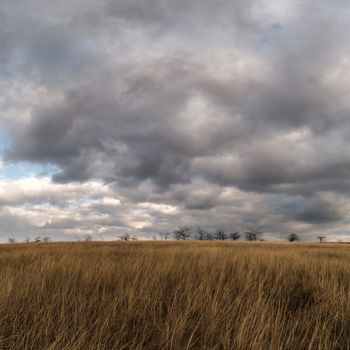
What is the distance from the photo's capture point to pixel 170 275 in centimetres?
561

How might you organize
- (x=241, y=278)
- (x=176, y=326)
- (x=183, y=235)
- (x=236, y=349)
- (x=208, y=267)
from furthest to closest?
(x=183, y=235) → (x=208, y=267) → (x=241, y=278) → (x=176, y=326) → (x=236, y=349)

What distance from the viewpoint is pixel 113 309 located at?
11.3 feet

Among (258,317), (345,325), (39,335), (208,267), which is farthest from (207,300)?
(208,267)

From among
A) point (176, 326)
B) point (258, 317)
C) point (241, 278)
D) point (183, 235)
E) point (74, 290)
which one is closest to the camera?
point (176, 326)

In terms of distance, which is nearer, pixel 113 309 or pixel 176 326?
pixel 176 326

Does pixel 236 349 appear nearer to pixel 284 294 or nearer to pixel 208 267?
pixel 284 294

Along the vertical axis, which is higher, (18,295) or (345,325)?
(18,295)

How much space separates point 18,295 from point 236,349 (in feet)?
8.92

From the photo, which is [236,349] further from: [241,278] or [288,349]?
[241,278]

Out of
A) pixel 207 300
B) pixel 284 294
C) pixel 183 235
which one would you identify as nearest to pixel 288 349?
pixel 207 300

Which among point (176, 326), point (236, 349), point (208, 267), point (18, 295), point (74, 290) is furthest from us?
point (208, 267)

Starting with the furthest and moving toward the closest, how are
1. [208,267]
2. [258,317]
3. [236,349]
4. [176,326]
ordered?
[208,267] → [258,317] → [176,326] → [236,349]

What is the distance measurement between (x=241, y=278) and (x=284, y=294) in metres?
0.74

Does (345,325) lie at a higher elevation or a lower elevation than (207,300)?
lower
